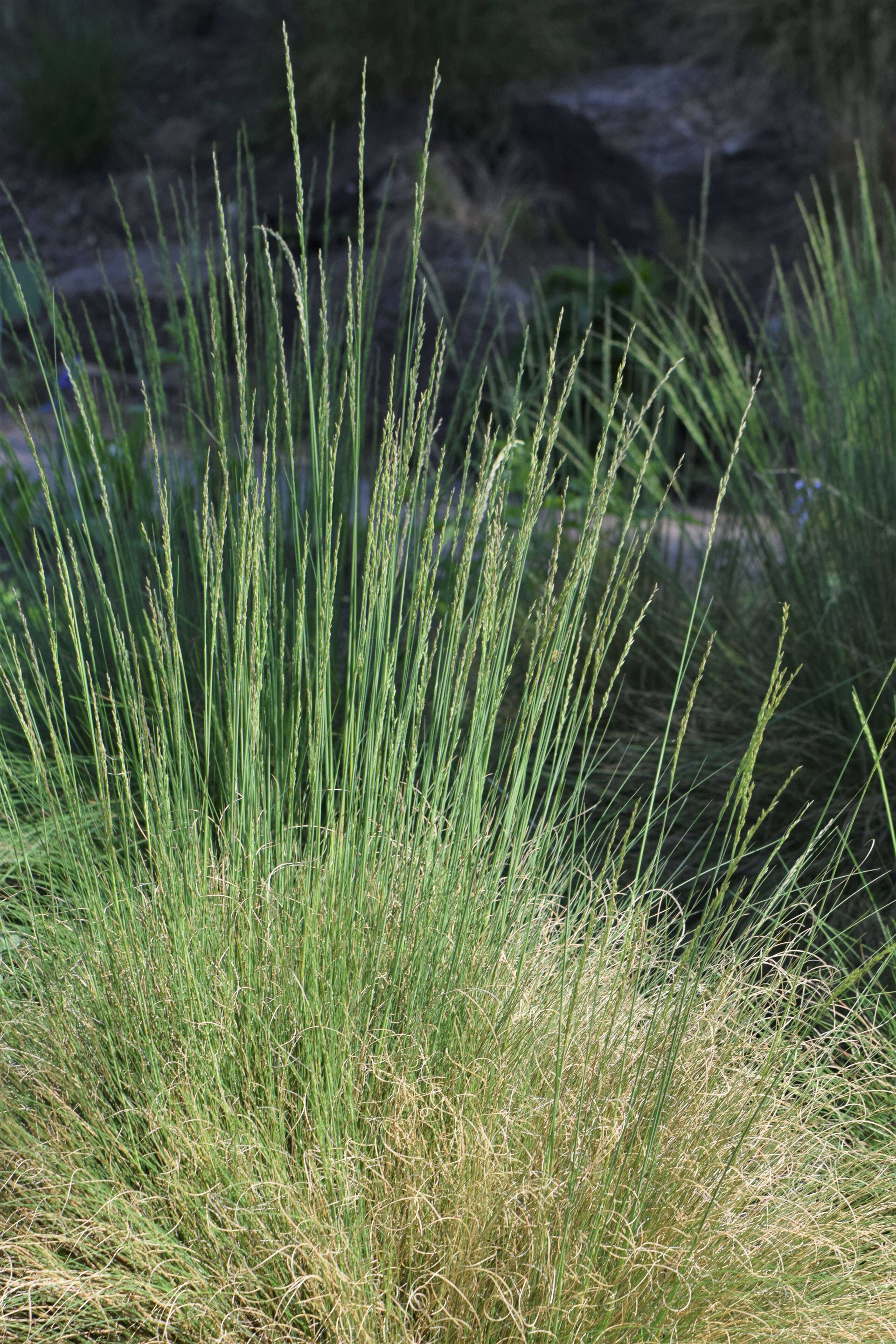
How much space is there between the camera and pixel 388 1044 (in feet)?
3.96

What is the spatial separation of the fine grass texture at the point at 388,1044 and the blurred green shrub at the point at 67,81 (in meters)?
6.59

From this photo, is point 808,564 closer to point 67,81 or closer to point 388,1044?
point 388,1044

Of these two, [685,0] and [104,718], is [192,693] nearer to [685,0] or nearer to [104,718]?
[104,718]

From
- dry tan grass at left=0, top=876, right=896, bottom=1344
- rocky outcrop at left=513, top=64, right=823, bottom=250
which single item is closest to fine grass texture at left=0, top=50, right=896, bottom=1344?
dry tan grass at left=0, top=876, right=896, bottom=1344

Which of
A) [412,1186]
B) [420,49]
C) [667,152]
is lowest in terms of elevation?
[412,1186]

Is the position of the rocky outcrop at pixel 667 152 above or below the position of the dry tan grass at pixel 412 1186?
above

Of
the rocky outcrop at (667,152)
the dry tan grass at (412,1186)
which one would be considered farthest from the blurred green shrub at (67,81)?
the dry tan grass at (412,1186)

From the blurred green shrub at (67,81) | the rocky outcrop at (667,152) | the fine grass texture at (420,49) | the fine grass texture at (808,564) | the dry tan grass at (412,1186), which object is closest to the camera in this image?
the dry tan grass at (412,1186)

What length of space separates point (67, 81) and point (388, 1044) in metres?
7.23

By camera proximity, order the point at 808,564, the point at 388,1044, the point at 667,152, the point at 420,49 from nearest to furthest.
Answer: the point at 388,1044
the point at 808,564
the point at 420,49
the point at 667,152

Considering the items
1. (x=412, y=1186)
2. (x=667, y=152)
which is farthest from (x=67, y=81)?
(x=412, y=1186)

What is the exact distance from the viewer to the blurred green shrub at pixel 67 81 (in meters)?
6.96

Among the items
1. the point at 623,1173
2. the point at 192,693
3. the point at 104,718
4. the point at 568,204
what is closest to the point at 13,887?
the point at 104,718

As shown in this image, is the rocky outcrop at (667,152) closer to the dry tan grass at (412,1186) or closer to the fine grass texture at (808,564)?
the fine grass texture at (808,564)
